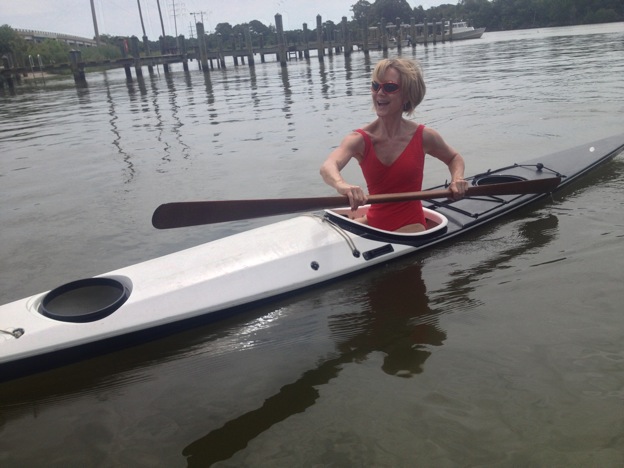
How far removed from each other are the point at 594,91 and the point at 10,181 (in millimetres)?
11940

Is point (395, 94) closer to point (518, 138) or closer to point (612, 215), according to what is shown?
point (612, 215)

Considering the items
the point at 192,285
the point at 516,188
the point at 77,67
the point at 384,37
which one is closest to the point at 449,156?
the point at 516,188

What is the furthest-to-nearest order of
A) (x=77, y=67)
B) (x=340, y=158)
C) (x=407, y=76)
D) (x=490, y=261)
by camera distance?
1. (x=77, y=67)
2. (x=490, y=261)
3. (x=340, y=158)
4. (x=407, y=76)

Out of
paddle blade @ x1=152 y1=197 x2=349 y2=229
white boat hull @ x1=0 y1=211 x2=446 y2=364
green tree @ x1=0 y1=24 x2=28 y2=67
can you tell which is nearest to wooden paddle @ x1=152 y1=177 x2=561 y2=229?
paddle blade @ x1=152 y1=197 x2=349 y2=229

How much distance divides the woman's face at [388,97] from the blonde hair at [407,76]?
0.02m

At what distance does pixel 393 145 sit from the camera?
3.97 metres

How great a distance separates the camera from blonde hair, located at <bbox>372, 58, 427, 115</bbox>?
12.3 feet

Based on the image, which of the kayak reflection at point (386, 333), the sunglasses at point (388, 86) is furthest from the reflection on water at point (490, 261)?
the sunglasses at point (388, 86)

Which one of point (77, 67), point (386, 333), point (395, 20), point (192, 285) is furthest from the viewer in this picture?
point (395, 20)

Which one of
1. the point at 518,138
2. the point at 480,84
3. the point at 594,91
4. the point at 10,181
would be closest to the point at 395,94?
the point at 518,138

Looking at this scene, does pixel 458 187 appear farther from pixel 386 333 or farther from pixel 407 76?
pixel 386 333

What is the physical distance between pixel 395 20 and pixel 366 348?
96605 millimetres

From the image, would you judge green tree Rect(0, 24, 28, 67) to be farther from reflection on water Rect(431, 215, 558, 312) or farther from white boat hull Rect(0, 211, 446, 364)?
reflection on water Rect(431, 215, 558, 312)

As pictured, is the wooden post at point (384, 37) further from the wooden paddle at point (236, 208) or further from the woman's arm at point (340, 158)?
the wooden paddle at point (236, 208)
